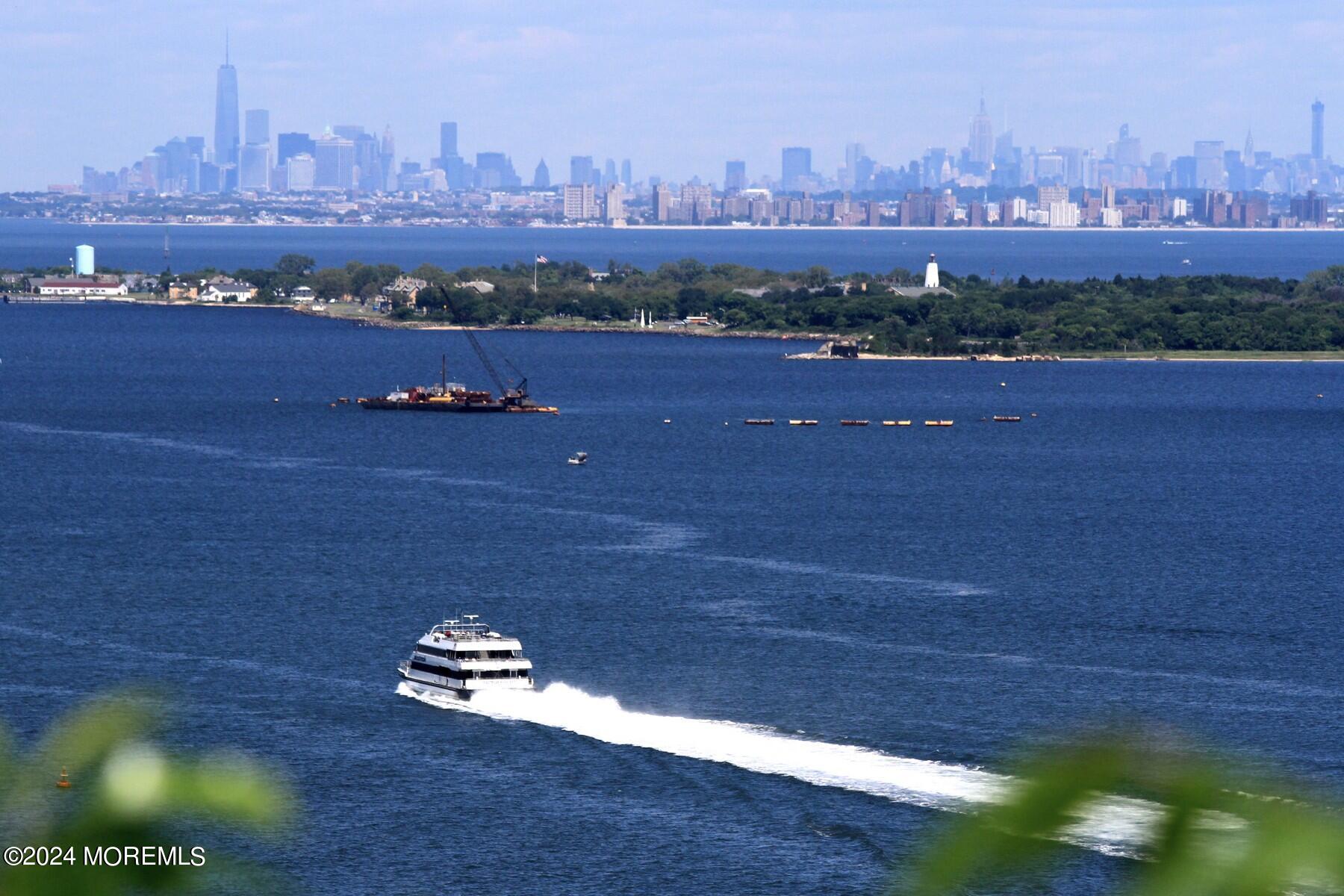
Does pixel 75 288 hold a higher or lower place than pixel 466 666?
higher

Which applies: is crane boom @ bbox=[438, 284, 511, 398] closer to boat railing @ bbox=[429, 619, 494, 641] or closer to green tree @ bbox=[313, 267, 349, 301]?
green tree @ bbox=[313, 267, 349, 301]

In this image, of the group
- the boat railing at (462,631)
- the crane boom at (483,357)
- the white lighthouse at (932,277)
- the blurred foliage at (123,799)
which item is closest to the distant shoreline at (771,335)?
the crane boom at (483,357)

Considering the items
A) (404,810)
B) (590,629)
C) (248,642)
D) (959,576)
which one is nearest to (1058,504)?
(959,576)

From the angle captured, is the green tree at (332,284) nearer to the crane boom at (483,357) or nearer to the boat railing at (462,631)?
the crane boom at (483,357)

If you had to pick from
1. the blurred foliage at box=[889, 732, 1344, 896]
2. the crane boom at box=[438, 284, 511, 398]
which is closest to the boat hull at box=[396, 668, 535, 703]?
the blurred foliage at box=[889, 732, 1344, 896]

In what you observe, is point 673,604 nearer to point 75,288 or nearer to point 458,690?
point 458,690

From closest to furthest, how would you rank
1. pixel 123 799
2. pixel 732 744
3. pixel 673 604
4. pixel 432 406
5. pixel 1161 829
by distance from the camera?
pixel 1161 829
pixel 123 799
pixel 732 744
pixel 673 604
pixel 432 406

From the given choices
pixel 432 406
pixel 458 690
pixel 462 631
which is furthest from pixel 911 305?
pixel 458 690
